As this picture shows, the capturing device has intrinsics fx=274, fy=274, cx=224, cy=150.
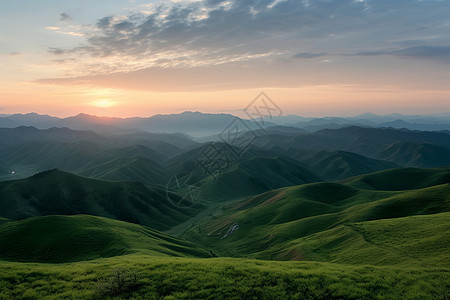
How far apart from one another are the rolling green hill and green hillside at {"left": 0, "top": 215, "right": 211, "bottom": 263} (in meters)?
98.6

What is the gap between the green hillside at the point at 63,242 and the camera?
49.4m

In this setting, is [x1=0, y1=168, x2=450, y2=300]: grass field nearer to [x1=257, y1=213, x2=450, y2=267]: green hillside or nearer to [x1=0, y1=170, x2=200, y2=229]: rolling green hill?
[x1=257, y1=213, x2=450, y2=267]: green hillside

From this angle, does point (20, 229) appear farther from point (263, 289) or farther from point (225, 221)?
point (225, 221)

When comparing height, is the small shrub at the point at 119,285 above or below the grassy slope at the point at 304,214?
above

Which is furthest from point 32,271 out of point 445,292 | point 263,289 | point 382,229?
point 382,229

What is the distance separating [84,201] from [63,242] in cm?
12929

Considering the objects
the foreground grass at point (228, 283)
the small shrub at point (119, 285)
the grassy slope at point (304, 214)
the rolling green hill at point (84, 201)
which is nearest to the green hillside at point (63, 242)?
the foreground grass at point (228, 283)

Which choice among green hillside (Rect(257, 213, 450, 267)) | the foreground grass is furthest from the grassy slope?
the foreground grass

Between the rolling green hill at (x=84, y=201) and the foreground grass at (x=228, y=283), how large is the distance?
140m

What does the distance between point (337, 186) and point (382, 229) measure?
4122 inches

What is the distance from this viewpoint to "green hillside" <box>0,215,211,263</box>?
162 feet

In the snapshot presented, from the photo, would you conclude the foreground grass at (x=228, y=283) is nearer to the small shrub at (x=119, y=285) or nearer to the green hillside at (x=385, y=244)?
the small shrub at (x=119, y=285)

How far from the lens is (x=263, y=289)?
2128cm

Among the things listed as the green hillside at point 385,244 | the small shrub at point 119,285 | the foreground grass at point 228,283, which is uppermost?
the small shrub at point 119,285
